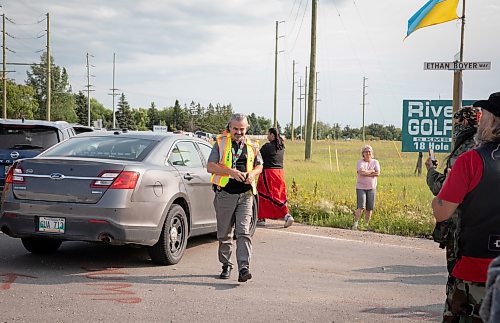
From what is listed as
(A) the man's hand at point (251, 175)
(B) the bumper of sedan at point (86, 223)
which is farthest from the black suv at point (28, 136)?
(A) the man's hand at point (251, 175)

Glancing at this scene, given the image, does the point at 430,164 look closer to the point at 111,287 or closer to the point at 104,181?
the point at 111,287

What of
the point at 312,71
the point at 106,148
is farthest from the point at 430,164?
the point at 312,71

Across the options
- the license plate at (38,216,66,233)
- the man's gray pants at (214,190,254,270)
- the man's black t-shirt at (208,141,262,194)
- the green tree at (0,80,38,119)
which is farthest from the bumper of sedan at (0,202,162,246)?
the green tree at (0,80,38,119)

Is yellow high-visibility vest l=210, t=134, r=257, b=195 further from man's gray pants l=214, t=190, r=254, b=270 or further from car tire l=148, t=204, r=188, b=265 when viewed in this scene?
car tire l=148, t=204, r=188, b=265

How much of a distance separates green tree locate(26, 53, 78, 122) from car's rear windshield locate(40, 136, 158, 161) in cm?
10296

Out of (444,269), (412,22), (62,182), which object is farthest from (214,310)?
(412,22)

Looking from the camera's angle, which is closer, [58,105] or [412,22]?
[412,22]

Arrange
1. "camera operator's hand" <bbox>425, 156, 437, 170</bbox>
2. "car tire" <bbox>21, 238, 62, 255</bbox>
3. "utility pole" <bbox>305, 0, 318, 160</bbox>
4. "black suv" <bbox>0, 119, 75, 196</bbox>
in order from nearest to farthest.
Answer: "camera operator's hand" <bbox>425, 156, 437, 170</bbox>
"car tire" <bbox>21, 238, 62, 255</bbox>
"black suv" <bbox>0, 119, 75, 196</bbox>
"utility pole" <bbox>305, 0, 318, 160</bbox>

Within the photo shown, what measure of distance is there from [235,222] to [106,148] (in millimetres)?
1881

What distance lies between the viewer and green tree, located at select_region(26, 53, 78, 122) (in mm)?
108125

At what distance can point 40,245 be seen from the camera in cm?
776

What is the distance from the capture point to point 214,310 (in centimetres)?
560

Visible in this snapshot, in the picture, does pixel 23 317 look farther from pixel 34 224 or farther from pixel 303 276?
pixel 303 276

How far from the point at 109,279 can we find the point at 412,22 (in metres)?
8.06
